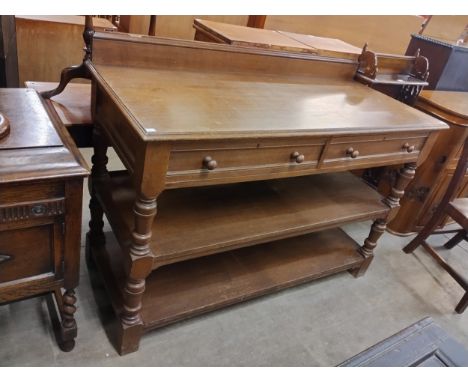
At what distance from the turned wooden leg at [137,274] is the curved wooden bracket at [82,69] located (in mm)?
558

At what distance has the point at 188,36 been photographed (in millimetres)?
2637

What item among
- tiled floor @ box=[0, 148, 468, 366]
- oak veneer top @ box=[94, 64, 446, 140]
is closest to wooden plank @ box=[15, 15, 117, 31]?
tiled floor @ box=[0, 148, 468, 366]

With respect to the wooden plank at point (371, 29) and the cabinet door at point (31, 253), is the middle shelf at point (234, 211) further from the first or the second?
the wooden plank at point (371, 29)

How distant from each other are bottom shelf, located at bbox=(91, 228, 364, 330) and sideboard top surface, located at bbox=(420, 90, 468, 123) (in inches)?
35.8

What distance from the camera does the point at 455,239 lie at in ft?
7.88

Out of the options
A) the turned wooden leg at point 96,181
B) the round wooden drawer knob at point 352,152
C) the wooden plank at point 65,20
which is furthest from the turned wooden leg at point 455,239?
the wooden plank at point 65,20

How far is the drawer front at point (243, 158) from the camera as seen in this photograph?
1.06 m

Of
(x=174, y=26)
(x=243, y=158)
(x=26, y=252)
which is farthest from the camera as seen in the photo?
(x=174, y=26)

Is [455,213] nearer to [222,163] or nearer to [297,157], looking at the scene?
[297,157]

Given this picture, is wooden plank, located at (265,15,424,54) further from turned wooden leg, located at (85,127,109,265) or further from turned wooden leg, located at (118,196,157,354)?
turned wooden leg, located at (118,196,157,354)

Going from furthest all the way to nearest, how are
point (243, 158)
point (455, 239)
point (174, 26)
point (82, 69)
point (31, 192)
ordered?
point (174, 26) → point (455, 239) → point (82, 69) → point (243, 158) → point (31, 192)

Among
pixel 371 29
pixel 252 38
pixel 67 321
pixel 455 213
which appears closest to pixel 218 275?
pixel 67 321

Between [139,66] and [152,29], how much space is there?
4.11 ft

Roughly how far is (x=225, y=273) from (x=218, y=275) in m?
0.04
